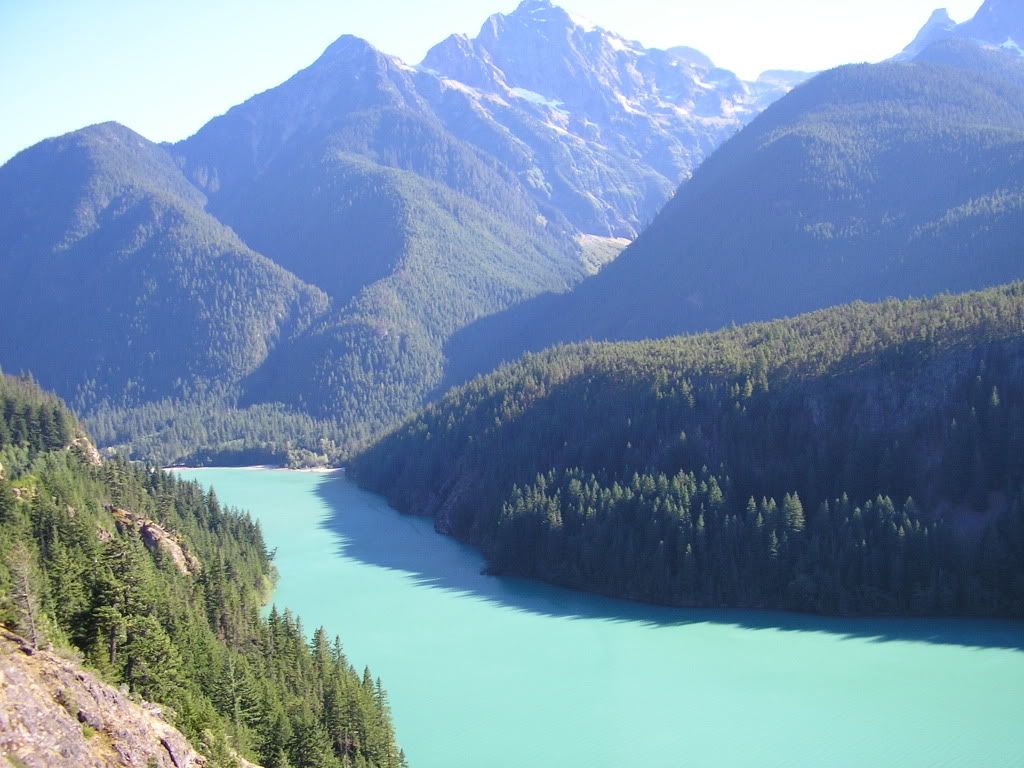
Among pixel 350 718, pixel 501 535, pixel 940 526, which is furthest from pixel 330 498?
pixel 350 718

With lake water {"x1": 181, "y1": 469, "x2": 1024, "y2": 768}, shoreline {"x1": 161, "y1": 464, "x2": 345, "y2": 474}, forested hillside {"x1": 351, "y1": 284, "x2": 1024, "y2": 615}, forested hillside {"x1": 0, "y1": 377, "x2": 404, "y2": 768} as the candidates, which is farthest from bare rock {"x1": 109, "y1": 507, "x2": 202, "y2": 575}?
shoreline {"x1": 161, "y1": 464, "x2": 345, "y2": 474}

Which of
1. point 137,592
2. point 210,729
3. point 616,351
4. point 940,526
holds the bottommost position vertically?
point 210,729

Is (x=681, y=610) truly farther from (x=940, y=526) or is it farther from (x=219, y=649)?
(x=219, y=649)

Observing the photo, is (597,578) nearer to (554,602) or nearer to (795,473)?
(554,602)

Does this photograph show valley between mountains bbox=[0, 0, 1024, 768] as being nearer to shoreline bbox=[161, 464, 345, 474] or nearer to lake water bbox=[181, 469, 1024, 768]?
lake water bbox=[181, 469, 1024, 768]

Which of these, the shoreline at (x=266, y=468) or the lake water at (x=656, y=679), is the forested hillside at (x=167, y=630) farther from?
the shoreline at (x=266, y=468)
